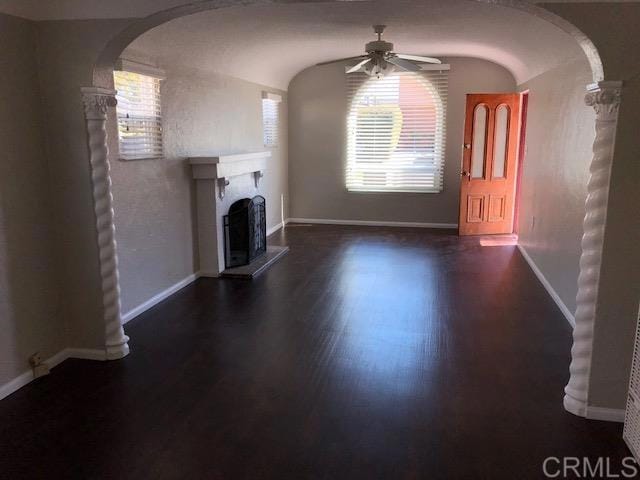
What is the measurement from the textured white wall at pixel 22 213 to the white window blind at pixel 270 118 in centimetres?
419

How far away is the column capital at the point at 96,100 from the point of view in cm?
300

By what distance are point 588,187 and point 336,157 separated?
578cm

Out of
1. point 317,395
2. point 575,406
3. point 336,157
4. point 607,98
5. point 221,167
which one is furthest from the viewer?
point 336,157

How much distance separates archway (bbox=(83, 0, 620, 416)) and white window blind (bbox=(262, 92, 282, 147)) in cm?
397

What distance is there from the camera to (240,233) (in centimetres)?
547

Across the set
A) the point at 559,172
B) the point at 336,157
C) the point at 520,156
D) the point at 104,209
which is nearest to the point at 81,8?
the point at 104,209

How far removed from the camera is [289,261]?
5.89m

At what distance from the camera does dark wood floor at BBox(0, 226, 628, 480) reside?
2.34m

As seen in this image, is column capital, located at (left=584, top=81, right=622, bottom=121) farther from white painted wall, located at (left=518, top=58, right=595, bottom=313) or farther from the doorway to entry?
the doorway to entry

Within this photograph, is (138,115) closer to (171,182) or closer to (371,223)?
(171,182)

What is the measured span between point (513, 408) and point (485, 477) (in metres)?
0.64

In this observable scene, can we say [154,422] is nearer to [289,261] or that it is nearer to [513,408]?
[513,408]

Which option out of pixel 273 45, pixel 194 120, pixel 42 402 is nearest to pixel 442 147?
pixel 273 45

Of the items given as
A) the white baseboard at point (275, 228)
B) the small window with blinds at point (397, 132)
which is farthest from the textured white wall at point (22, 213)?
the small window with blinds at point (397, 132)
